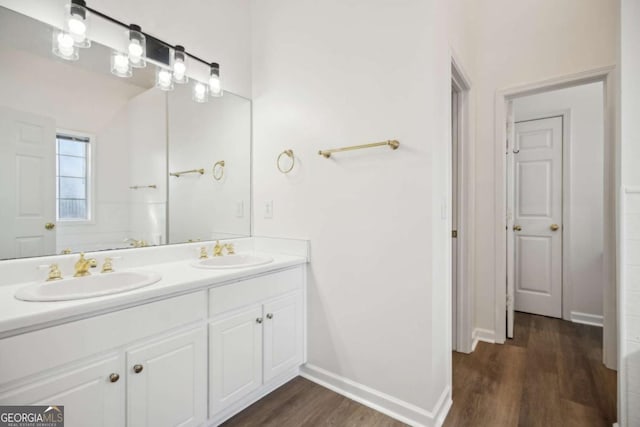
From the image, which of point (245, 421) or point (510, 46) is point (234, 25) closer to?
point (510, 46)

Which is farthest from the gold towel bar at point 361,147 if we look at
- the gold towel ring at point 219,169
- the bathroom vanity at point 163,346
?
the gold towel ring at point 219,169

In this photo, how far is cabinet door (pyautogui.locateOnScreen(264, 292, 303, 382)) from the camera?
1784 millimetres

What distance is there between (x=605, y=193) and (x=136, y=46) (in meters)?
A: 3.25

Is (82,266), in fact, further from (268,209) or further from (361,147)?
(361,147)

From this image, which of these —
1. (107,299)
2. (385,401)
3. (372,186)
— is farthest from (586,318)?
(107,299)

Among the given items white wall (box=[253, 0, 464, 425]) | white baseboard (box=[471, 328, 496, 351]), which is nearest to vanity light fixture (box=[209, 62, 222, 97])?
white wall (box=[253, 0, 464, 425])

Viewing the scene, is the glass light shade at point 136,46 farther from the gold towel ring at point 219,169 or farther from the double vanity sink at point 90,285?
the double vanity sink at point 90,285

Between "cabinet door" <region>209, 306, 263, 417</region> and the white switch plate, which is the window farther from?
the white switch plate

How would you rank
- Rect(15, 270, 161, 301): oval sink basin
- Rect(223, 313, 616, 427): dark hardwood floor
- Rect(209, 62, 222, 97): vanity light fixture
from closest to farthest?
Rect(15, 270, 161, 301): oval sink basin
Rect(223, 313, 616, 427): dark hardwood floor
Rect(209, 62, 222, 97): vanity light fixture

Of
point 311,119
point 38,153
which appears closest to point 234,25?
point 311,119

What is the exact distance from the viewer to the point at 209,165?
2.23 m

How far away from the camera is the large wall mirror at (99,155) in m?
1.39

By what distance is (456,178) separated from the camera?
2.42 meters

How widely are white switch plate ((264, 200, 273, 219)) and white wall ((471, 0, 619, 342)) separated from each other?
179 centimetres
